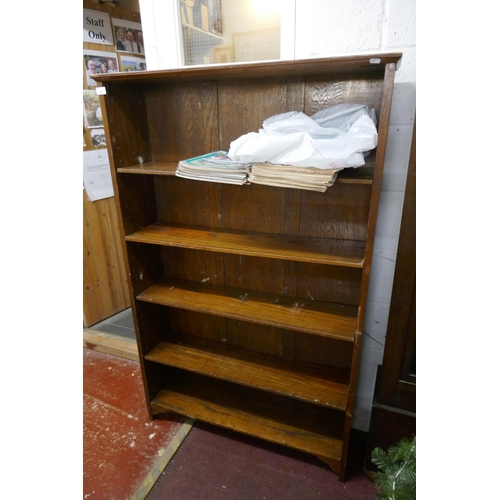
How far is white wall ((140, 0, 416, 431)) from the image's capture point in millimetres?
1154

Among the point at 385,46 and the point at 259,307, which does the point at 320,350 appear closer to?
the point at 259,307

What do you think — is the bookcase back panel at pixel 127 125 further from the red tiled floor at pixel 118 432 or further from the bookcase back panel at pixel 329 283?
the red tiled floor at pixel 118 432

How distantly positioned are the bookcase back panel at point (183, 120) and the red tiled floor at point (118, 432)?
1.42 m

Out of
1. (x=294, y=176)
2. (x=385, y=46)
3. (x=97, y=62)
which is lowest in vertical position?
(x=294, y=176)

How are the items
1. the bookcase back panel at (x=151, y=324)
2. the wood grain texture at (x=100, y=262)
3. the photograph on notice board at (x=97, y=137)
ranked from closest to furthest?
the bookcase back panel at (x=151, y=324) < the photograph on notice board at (x=97, y=137) < the wood grain texture at (x=100, y=262)

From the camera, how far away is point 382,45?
46.6 inches

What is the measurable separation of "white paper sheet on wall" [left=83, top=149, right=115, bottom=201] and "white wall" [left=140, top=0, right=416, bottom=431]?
3.79 feet

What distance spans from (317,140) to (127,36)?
2154 millimetres

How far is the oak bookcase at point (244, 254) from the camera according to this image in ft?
4.22

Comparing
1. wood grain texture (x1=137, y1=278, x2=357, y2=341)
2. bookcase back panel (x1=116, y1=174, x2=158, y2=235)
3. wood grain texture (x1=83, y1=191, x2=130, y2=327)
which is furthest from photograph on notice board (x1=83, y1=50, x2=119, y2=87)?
wood grain texture (x1=137, y1=278, x2=357, y2=341)

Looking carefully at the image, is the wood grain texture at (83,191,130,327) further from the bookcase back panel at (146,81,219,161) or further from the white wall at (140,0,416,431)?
the white wall at (140,0,416,431)

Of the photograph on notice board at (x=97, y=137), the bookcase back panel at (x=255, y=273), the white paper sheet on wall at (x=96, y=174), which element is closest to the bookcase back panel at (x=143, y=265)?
the bookcase back panel at (x=255, y=273)

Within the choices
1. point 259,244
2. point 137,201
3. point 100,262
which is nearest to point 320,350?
point 259,244
